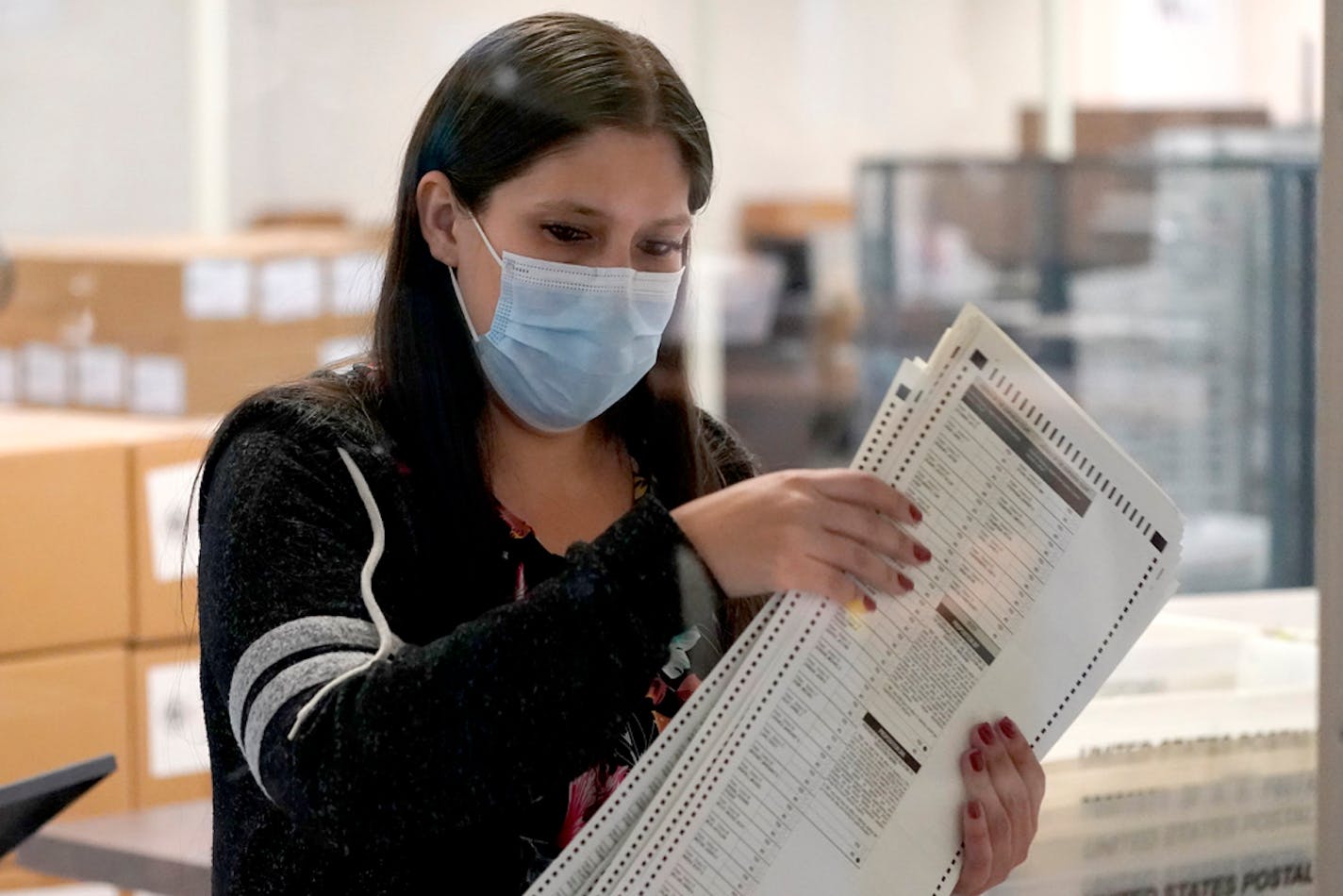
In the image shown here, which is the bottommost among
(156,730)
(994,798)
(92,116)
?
(156,730)

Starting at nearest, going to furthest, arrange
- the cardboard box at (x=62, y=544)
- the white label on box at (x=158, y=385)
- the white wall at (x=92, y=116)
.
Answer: the cardboard box at (x=62, y=544), the white label on box at (x=158, y=385), the white wall at (x=92, y=116)

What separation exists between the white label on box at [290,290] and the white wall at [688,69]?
0.39 m

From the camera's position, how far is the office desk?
55.8 inches

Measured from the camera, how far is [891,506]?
79 cm

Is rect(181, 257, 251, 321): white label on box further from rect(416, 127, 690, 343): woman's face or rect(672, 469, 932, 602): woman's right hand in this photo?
rect(672, 469, 932, 602): woman's right hand

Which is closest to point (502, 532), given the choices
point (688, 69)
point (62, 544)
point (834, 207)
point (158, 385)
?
point (62, 544)

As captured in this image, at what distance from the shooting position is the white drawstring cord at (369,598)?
763 mm

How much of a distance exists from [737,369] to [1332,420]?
12.0 feet

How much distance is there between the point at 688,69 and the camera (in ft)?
9.91

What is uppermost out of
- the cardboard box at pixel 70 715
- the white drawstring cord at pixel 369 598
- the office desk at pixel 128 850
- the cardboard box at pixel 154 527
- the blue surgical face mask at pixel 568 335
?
the blue surgical face mask at pixel 568 335

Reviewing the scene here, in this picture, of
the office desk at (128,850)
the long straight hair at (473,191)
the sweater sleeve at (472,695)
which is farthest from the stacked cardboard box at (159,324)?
the sweater sleeve at (472,695)

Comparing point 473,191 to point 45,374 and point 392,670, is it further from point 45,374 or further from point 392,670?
point 45,374

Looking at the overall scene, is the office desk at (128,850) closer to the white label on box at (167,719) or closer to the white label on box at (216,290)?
the white label on box at (167,719)

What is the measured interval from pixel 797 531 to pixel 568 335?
0.19 m
